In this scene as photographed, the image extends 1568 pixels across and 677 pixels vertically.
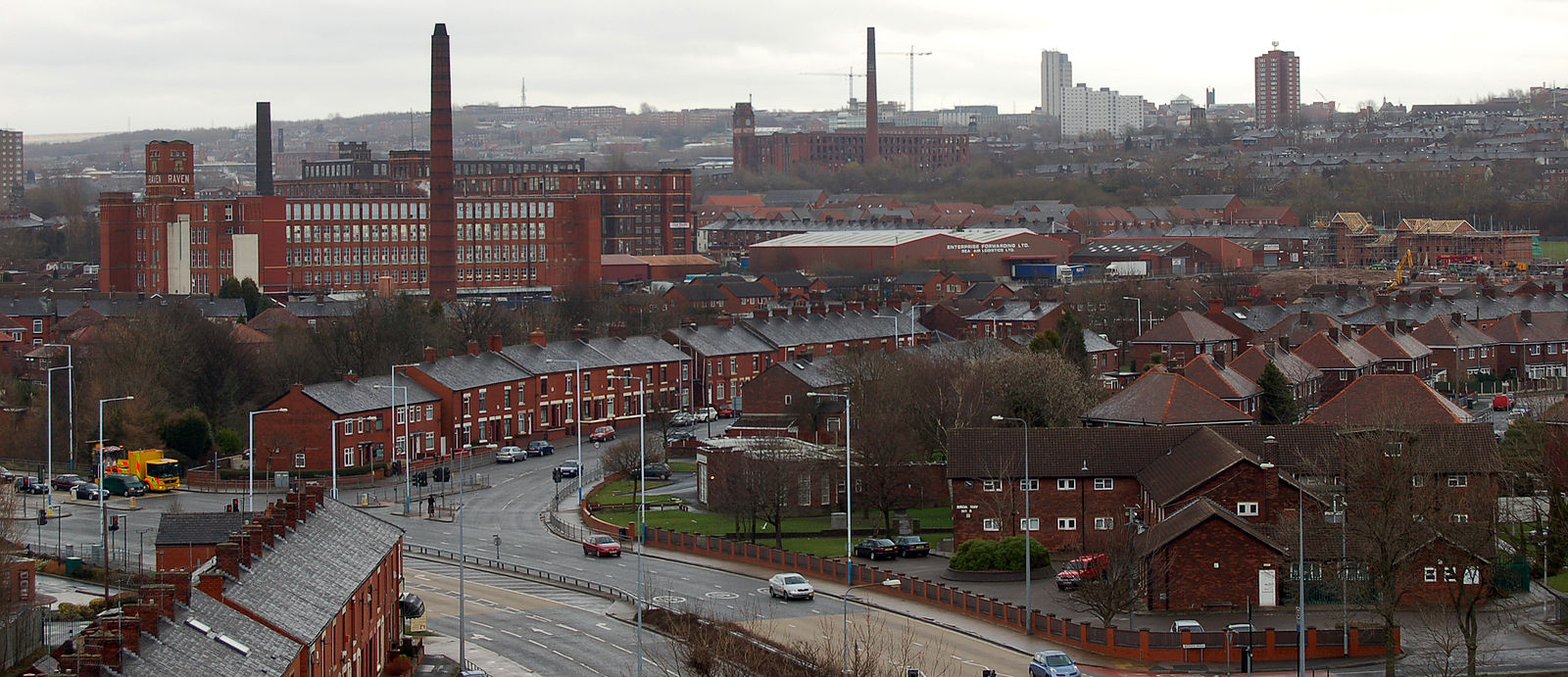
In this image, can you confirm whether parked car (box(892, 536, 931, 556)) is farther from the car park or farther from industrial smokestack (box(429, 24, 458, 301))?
industrial smokestack (box(429, 24, 458, 301))

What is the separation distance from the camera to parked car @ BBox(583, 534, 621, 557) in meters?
62.4

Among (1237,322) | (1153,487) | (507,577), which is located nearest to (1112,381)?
(1237,322)

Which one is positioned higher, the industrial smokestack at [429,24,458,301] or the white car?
the industrial smokestack at [429,24,458,301]

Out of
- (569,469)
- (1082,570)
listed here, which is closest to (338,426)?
(569,469)

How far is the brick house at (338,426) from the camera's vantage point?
80.2m

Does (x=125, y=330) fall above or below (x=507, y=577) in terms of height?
above

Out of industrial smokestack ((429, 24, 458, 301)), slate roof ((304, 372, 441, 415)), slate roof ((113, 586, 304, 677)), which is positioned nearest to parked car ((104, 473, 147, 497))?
slate roof ((304, 372, 441, 415))

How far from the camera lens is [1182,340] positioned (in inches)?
4144

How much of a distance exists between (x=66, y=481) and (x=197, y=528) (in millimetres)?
28668

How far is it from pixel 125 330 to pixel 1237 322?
59784 mm

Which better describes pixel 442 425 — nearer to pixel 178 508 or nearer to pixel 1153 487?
pixel 178 508

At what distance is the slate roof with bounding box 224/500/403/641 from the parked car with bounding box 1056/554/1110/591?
17.8 meters

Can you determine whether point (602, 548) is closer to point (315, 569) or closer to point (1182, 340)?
point (315, 569)

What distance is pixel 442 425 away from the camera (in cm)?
8812
